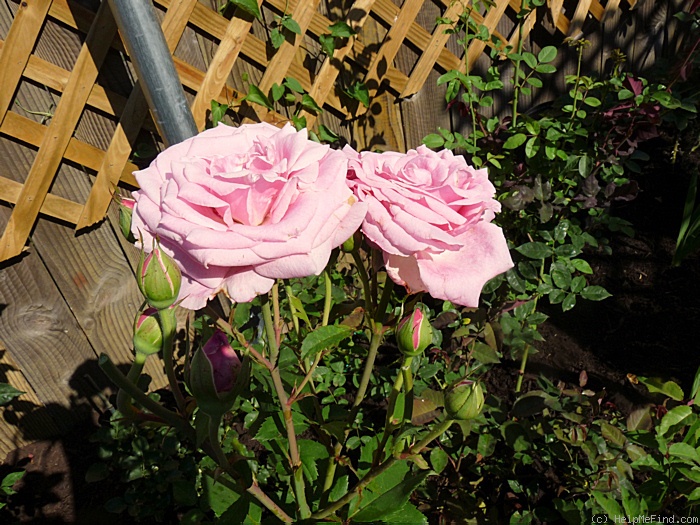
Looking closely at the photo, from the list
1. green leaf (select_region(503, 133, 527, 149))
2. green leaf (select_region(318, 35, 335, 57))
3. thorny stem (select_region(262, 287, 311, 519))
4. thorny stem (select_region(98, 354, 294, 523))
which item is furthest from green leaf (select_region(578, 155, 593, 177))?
thorny stem (select_region(98, 354, 294, 523))

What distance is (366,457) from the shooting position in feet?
3.06

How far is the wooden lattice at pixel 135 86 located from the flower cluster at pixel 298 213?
92 cm

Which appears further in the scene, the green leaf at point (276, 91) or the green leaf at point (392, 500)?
the green leaf at point (276, 91)

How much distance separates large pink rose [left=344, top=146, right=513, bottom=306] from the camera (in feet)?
1.64

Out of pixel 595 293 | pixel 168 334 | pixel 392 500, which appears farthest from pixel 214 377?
pixel 595 293

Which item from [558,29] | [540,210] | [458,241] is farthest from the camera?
[558,29]

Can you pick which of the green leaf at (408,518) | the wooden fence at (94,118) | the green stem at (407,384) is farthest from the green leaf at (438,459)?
the wooden fence at (94,118)

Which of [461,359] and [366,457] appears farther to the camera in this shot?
[461,359]

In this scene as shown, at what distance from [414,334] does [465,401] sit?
0.09 meters

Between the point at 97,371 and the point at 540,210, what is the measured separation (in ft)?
4.51

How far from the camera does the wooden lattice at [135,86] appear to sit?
3.99 ft

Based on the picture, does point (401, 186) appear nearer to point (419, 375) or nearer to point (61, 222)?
point (419, 375)

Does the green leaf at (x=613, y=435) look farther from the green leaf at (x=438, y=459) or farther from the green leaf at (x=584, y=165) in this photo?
the green leaf at (x=584, y=165)

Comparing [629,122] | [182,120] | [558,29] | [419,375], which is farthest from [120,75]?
[558,29]
